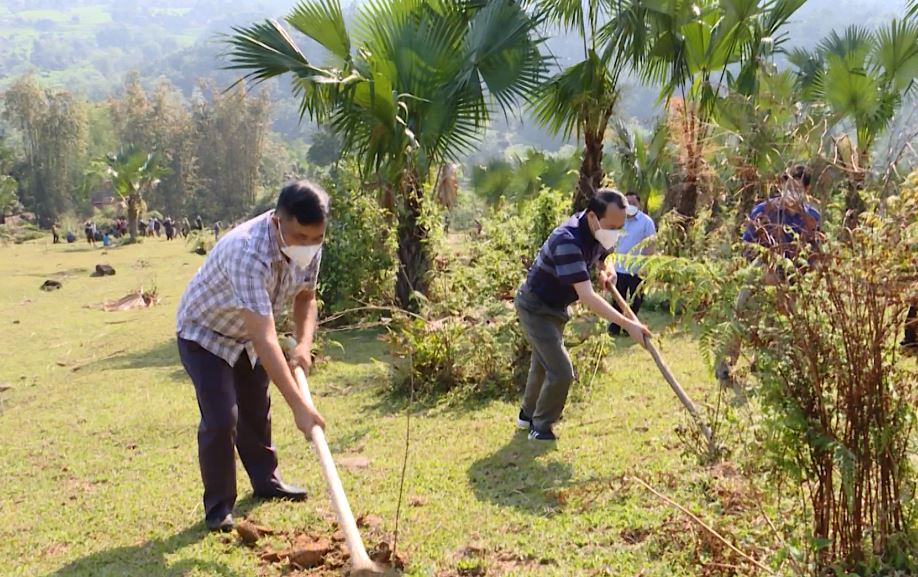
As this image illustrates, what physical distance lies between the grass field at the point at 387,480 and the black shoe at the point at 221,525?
6cm

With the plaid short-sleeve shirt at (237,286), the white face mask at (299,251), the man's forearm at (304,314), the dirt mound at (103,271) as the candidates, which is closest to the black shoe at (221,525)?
the plaid short-sleeve shirt at (237,286)

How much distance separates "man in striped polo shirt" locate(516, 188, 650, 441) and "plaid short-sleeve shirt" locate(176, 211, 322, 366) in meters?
1.52

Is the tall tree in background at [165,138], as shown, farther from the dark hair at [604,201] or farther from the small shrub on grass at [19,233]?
the dark hair at [604,201]

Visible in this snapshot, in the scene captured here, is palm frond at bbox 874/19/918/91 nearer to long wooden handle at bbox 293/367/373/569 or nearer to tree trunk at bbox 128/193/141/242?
long wooden handle at bbox 293/367/373/569

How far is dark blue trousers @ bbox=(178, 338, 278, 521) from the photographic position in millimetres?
3871

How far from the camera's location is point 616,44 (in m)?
8.94

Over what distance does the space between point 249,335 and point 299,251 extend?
16.9 inches

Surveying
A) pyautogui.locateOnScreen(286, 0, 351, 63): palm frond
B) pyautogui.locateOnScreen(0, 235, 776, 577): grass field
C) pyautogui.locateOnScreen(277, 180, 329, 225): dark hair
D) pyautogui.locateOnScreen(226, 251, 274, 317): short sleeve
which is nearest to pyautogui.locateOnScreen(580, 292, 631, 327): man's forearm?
pyautogui.locateOnScreen(0, 235, 776, 577): grass field

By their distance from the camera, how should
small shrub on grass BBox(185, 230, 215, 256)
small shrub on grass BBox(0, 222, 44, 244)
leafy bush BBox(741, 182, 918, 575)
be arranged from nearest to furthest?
leafy bush BBox(741, 182, 918, 575) → small shrub on grass BBox(185, 230, 215, 256) → small shrub on grass BBox(0, 222, 44, 244)

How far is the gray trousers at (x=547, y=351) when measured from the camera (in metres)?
4.94

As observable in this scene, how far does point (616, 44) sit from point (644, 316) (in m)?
3.24

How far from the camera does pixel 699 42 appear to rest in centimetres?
910

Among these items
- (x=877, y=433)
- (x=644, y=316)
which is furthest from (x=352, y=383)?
(x=877, y=433)

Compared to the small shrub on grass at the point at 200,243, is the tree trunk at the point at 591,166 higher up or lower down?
higher up
